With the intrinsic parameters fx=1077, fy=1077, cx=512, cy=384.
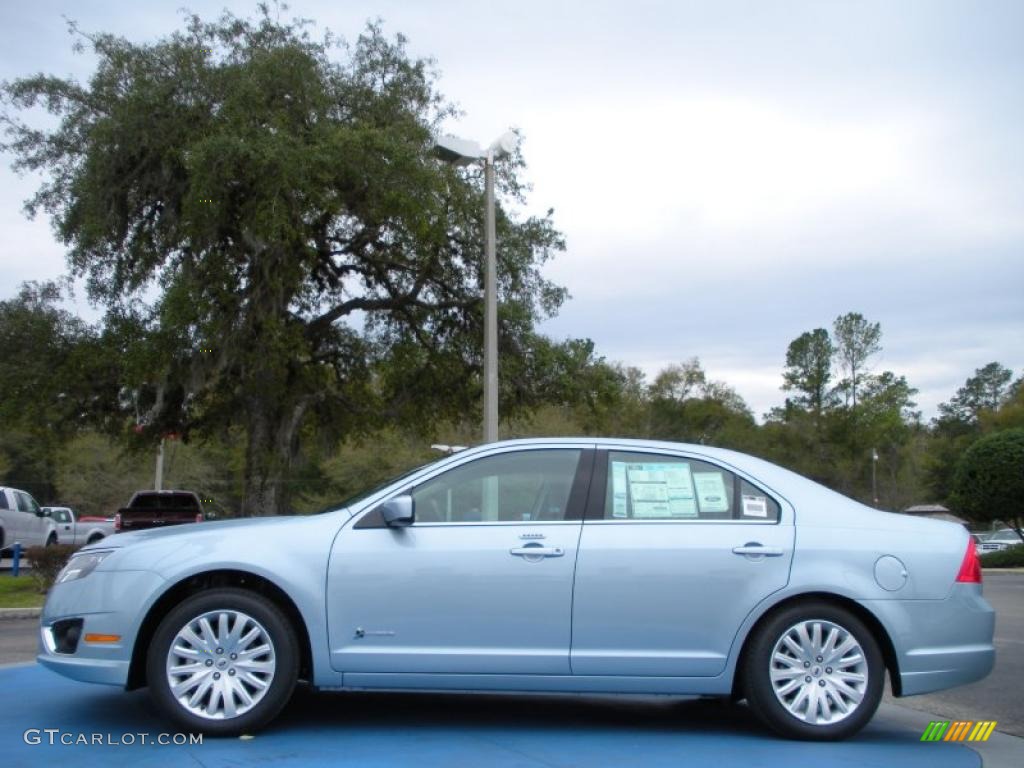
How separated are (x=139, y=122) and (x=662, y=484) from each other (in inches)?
576

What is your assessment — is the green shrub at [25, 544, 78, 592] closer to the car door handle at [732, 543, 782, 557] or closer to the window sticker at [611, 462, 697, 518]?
the window sticker at [611, 462, 697, 518]

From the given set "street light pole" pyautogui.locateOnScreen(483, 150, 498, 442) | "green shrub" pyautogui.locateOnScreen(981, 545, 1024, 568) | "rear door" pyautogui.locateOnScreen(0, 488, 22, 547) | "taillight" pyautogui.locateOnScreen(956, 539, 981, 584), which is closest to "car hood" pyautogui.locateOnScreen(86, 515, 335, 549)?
"taillight" pyautogui.locateOnScreen(956, 539, 981, 584)

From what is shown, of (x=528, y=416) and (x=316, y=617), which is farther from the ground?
(x=528, y=416)

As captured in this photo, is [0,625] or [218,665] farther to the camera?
[0,625]

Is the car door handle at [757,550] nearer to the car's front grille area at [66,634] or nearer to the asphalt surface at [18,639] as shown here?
the car's front grille area at [66,634]

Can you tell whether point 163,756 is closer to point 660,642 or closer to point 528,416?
point 660,642

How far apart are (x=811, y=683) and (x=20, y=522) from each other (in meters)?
24.3

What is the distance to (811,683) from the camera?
19.0 ft

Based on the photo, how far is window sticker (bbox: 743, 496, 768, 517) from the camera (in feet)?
19.8

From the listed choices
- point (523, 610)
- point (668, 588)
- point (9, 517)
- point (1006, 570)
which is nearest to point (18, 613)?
point (523, 610)

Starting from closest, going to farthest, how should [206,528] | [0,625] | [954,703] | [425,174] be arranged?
[206,528] < [954,703] < [0,625] < [425,174]

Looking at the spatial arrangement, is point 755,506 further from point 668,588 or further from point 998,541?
point 998,541

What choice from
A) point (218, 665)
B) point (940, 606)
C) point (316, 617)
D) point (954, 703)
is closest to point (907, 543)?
point (940, 606)

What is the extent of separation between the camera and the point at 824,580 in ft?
19.1
